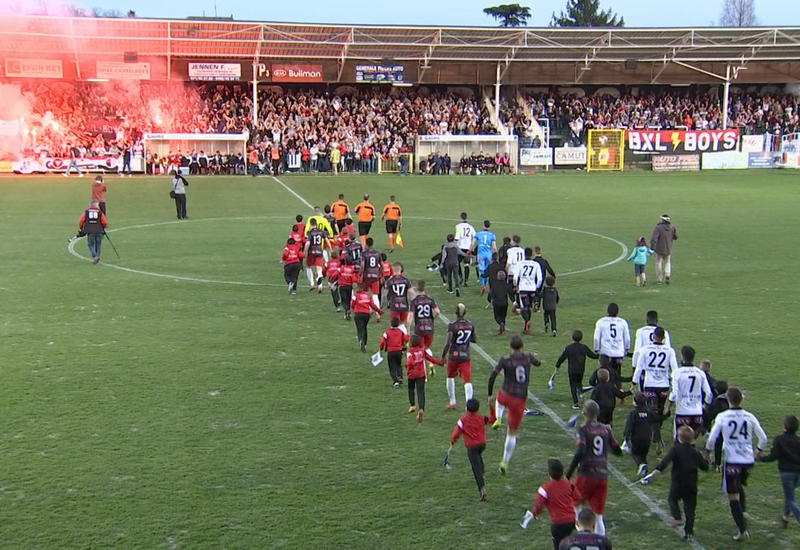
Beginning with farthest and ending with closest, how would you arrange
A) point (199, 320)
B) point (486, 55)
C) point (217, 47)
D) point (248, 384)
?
point (486, 55)
point (217, 47)
point (199, 320)
point (248, 384)

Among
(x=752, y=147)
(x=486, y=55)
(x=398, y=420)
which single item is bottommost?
(x=398, y=420)

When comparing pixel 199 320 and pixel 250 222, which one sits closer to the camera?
pixel 199 320

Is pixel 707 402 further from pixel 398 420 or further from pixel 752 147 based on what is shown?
pixel 752 147

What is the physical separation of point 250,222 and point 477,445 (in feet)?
79.1

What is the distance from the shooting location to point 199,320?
17750 millimetres

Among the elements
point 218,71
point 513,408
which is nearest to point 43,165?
point 218,71

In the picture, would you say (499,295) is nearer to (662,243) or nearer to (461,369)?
(461,369)

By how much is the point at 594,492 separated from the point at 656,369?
305 centimetres

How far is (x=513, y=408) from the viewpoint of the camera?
36.5 ft

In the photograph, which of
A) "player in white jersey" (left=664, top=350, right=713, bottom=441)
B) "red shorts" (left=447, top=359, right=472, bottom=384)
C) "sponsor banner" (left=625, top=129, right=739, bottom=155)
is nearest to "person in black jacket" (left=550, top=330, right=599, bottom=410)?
"red shorts" (left=447, top=359, right=472, bottom=384)

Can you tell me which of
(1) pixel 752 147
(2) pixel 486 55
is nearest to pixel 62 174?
(2) pixel 486 55

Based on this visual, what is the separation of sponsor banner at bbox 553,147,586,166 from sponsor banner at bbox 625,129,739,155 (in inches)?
125

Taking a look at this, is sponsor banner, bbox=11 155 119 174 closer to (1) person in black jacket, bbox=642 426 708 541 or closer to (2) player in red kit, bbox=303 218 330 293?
(2) player in red kit, bbox=303 218 330 293

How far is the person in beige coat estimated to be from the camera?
2122 cm
